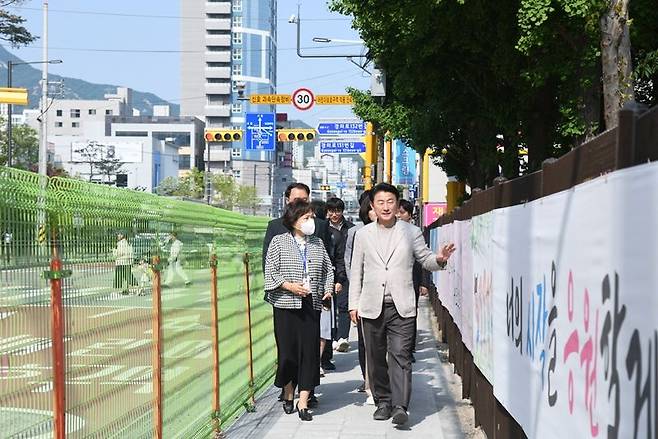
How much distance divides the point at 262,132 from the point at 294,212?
3138 cm

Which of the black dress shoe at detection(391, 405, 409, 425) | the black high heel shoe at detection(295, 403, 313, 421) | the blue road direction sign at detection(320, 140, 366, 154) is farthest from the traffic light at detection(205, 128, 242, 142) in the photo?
the black dress shoe at detection(391, 405, 409, 425)

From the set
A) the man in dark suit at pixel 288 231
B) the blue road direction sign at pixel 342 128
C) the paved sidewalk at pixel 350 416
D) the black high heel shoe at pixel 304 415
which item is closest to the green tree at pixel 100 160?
the blue road direction sign at pixel 342 128

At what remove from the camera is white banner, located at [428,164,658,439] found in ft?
8.66

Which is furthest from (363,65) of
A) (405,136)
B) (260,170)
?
(260,170)

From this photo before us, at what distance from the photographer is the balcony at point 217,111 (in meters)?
154

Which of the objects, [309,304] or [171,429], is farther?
[309,304]

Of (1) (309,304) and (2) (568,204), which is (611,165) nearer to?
(2) (568,204)

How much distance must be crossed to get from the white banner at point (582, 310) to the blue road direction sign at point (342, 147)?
28.6 metres

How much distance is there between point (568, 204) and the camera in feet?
12.7

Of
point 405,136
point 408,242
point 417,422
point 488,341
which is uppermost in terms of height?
point 405,136

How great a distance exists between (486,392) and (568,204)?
3743 mm

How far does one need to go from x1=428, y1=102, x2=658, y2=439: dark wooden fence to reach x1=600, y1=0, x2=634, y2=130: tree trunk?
19.5 feet

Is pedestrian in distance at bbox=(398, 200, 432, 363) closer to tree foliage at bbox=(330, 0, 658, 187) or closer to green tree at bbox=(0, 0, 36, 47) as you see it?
tree foliage at bbox=(330, 0, 658, 187)

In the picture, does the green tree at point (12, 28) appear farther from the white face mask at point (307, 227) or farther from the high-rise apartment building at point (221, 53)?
the high-rise apartment building at point (221, 53)
